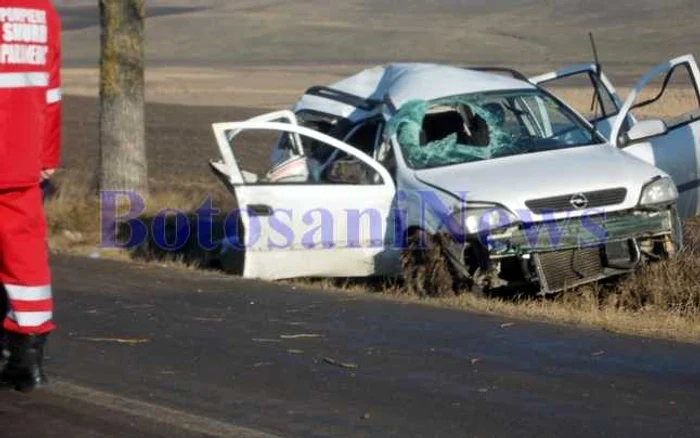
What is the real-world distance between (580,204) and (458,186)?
0.89 metres

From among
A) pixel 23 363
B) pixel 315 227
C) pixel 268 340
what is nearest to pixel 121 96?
pixel 315 227

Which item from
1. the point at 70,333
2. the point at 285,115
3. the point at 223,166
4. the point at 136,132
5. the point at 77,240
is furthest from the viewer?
the point at 136,132

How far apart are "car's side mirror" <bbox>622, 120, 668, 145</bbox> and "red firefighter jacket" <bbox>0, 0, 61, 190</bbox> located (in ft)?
20.0

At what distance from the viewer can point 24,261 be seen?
264 inches

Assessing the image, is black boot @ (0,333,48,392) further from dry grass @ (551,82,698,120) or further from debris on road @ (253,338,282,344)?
dry grass @ (551,82,698,120)

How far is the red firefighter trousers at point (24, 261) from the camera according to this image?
6.63 meters

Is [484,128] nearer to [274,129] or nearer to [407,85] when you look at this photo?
[407,85]

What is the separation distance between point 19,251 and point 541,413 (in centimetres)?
245

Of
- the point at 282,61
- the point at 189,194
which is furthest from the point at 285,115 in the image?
the point at 282,61

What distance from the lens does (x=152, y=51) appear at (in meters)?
74.2

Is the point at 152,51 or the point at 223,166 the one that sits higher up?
the point at 152,51

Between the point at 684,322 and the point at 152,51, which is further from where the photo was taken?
the point at 152,51

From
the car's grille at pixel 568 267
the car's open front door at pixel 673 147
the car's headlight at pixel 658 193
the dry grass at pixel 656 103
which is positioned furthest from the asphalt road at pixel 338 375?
the dry grass at pixel 656 103

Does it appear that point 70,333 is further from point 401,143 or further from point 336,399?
point 401,143
